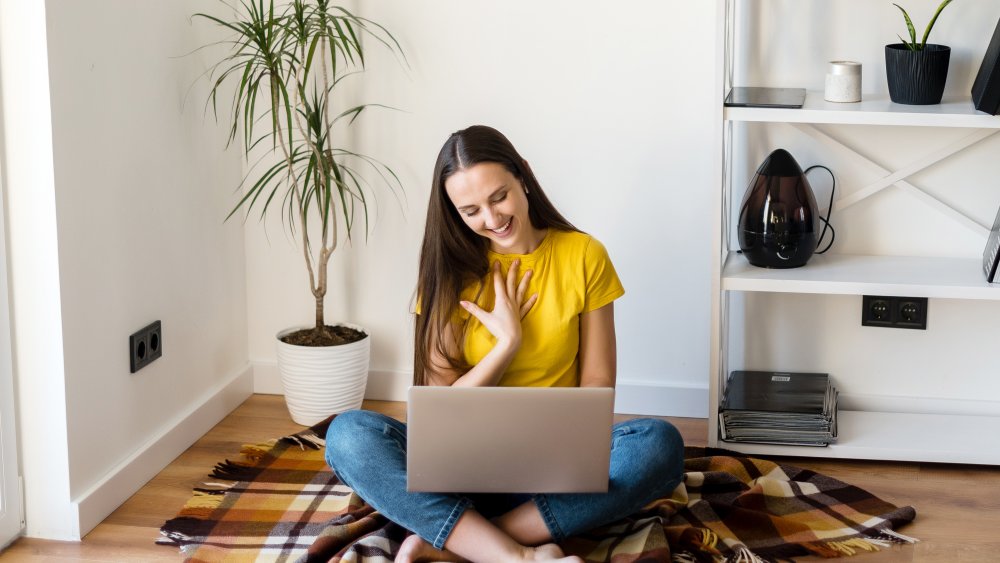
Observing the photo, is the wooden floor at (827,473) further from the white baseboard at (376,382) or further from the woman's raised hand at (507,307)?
the woman's raised hand at (507,307)

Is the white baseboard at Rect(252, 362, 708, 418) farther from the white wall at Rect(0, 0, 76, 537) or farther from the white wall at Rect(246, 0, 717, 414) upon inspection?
the white wall at Rect(0, 0, 76, 537)

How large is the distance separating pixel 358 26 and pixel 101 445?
3.63 ft

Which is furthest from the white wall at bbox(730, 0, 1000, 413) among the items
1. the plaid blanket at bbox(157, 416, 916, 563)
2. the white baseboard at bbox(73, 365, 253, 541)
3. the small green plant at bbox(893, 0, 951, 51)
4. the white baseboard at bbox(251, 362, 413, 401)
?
the white baseboard at bbox(73, 365, 253, 541)

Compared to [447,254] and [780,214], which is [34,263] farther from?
[780,214]

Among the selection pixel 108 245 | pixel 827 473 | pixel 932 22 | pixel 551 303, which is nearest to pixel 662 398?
pixel 827 473

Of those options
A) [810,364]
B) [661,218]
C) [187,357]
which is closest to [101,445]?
[187,357]

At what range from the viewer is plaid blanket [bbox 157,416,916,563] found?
205 cm

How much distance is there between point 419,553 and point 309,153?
1176mm

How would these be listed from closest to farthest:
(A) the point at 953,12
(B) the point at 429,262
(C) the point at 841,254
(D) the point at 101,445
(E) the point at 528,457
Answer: (E) the point at 528,457, (B) the point at 429,262, (D) the point at 101,445, (A) the point at 953,12, (C) the point at 841,254

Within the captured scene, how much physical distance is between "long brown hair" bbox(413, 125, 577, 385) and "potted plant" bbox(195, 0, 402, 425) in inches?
24.5

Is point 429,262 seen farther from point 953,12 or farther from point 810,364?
point 953,12

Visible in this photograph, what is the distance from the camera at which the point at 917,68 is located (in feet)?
7.75

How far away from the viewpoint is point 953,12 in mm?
2484

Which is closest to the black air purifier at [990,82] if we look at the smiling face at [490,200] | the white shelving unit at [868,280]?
the white shelving unit at [868,280]
